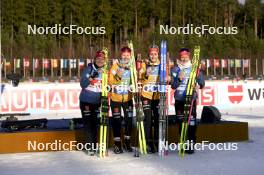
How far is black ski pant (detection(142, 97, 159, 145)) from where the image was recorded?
8.93 metres

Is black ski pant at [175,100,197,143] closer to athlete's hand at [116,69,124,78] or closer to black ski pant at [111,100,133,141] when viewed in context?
black ski pant at [111,100,133,141]

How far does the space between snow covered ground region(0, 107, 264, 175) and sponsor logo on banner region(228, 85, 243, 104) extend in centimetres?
866

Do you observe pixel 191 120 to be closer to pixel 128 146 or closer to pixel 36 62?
pixel 128 146

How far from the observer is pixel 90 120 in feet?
29.5

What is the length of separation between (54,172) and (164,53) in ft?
9.31

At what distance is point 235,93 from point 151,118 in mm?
9921

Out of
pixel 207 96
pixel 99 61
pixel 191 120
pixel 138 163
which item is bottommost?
pixel 138 163

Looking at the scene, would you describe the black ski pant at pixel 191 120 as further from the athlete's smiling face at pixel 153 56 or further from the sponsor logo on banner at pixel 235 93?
the sponsor logo on banner at pixel 235 93

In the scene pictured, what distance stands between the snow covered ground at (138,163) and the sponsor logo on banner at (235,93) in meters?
8.66

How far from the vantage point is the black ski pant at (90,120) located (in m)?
8.94

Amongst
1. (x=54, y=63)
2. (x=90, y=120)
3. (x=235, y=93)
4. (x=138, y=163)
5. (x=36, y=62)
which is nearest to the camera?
(x=138, y=163)

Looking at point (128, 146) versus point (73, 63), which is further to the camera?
point (73, 63)

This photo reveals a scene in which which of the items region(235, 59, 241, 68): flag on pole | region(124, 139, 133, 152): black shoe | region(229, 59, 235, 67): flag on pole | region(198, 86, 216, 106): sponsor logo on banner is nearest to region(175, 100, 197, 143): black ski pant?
region(124, 139, 133, 152): black shoe

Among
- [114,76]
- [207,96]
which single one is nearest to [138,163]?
[114,76]
